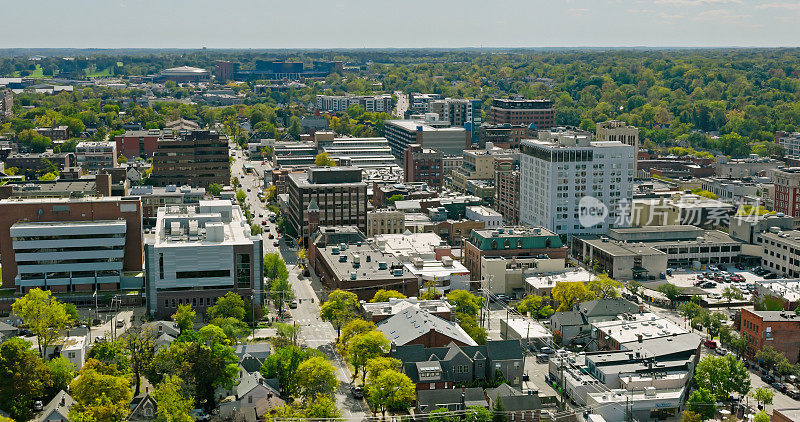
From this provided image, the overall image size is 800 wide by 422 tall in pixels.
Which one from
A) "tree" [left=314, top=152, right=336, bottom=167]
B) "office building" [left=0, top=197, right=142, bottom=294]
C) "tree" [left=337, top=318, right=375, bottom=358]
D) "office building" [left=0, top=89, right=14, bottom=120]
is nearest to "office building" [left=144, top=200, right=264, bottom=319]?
"office building" [left=0, top=197, right=142, bottom=294]

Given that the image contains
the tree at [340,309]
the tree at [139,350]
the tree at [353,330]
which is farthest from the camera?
the tree at [340,309]

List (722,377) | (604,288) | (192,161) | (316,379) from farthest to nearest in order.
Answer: (192,161) → (604,288) → (722,377) → (316,379)

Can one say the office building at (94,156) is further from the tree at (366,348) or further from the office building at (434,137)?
the tree at (366,348)

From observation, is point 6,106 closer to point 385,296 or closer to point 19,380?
point 385,296

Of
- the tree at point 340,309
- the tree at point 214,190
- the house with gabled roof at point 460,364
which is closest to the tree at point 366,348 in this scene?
the house with gabled roof at point 460,364

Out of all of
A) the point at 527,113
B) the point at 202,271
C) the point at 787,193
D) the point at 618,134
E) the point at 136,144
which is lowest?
the point at 202,271

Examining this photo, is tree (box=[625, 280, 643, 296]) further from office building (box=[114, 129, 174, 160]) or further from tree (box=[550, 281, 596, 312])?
office building (box=[114, 129, 174, 160])

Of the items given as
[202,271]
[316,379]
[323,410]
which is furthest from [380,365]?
[202,271]
